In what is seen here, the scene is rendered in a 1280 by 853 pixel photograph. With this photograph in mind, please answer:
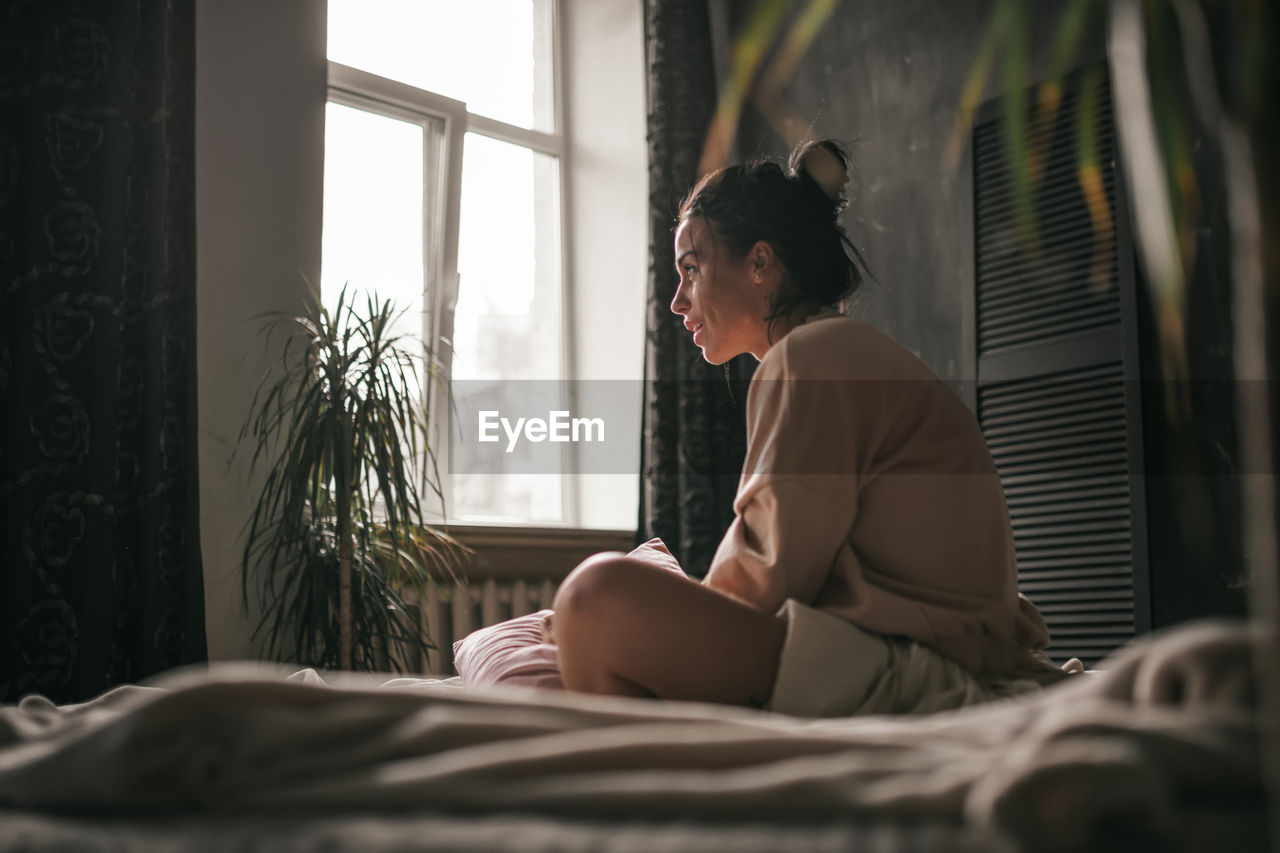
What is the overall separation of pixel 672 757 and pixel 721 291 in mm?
1508

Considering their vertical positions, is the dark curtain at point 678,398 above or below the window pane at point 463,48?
below

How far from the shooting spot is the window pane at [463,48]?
4.02 metres

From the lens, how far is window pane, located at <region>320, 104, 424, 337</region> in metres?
3.88

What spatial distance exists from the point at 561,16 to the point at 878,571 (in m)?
3.71

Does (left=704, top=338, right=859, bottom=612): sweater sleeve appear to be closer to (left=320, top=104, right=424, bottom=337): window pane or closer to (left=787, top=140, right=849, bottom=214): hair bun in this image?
(left=787, top=140, right=849, bottom=214): hair bun

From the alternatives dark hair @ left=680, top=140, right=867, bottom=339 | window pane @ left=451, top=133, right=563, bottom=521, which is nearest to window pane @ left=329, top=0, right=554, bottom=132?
window pane @ left=451, top=133, right=563, bottom=521

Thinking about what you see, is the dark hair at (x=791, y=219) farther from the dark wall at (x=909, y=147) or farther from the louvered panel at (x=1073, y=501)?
the dark wall at (x=909, y=147)

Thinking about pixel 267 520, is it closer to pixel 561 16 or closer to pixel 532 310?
pixel 532 310

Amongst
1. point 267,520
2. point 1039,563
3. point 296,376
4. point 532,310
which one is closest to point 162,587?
point 267,520

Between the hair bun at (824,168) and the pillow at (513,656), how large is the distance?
29.3 inches

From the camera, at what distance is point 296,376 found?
3219 millimetres

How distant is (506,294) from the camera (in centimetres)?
433

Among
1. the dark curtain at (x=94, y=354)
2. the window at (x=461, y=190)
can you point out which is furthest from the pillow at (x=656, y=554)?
the window at (x=461, y=190)

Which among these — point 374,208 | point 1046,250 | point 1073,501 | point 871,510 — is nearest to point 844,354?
point 871,510
